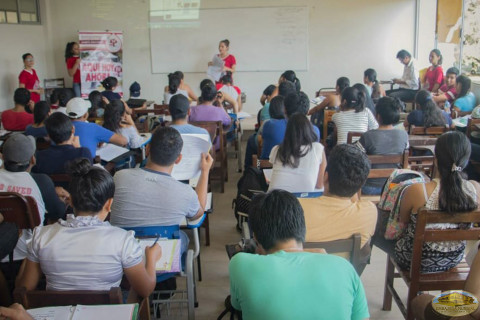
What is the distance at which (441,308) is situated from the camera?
1526 millimetres

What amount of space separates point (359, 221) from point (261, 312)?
0.79 metres

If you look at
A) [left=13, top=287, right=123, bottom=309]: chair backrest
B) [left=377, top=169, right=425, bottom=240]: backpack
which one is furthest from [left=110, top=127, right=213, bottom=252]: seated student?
[left=377, top=169, right=425, bottom=240]: backpack

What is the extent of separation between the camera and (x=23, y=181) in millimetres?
2514

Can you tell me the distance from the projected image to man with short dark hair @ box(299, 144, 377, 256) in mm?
6899

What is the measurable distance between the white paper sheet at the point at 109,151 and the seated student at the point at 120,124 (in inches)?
7.6

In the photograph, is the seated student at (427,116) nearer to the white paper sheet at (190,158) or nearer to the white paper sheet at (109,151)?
the white paper sheet at (190,158)

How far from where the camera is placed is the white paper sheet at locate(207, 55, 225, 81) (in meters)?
7.98

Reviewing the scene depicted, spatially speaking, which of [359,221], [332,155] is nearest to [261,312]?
[359,221]

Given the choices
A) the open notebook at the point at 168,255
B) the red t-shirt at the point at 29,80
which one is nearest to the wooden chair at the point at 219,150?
the open notebook at the point at 168,255

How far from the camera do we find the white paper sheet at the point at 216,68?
798cm

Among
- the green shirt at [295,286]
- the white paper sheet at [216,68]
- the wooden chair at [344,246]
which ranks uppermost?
the white paper sheet at [216,68]

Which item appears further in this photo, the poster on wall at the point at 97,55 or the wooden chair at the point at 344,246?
the poster on wall at the point at 97,55

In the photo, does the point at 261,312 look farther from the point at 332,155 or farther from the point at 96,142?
the point at 96,142

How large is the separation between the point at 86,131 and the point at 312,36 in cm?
565
